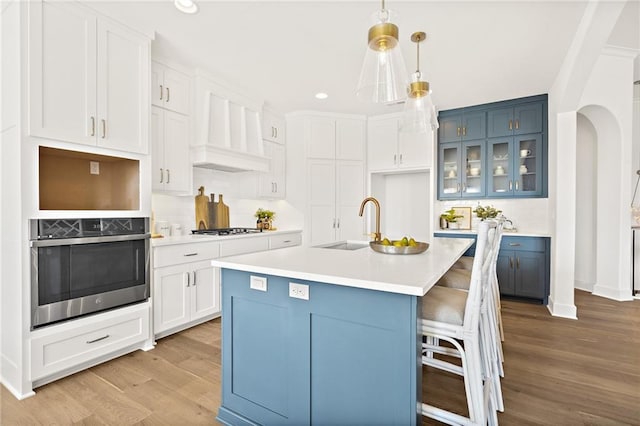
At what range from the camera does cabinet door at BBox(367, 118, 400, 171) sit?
489 centimetres

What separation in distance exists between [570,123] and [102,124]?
14.6ft

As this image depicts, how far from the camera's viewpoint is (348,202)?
499 cm

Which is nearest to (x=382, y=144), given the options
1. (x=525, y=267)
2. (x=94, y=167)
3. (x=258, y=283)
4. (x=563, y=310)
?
(x=525, y=267)

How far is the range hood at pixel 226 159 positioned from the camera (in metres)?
3.40

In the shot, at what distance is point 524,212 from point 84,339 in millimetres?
5124

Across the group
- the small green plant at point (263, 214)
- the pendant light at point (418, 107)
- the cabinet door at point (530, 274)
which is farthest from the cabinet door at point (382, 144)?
the pendant light at point (418, 107)

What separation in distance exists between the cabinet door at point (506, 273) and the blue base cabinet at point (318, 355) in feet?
11.5

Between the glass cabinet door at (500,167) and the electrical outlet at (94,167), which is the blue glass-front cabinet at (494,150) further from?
the electrical outlet at (94,167)

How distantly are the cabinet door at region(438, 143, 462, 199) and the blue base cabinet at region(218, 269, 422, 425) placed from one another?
393cm

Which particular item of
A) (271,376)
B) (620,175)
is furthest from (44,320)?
(620,175)

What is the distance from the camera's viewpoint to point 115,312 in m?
2.47

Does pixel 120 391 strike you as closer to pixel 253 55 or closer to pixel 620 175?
pixel 253 55

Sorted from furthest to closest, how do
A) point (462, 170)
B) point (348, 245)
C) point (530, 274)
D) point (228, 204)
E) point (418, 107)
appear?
point (462, 170) < point (228, 204) < point (530, 274) < point (348, 245) < point (418, 107)

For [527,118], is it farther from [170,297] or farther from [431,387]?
[170,297]
